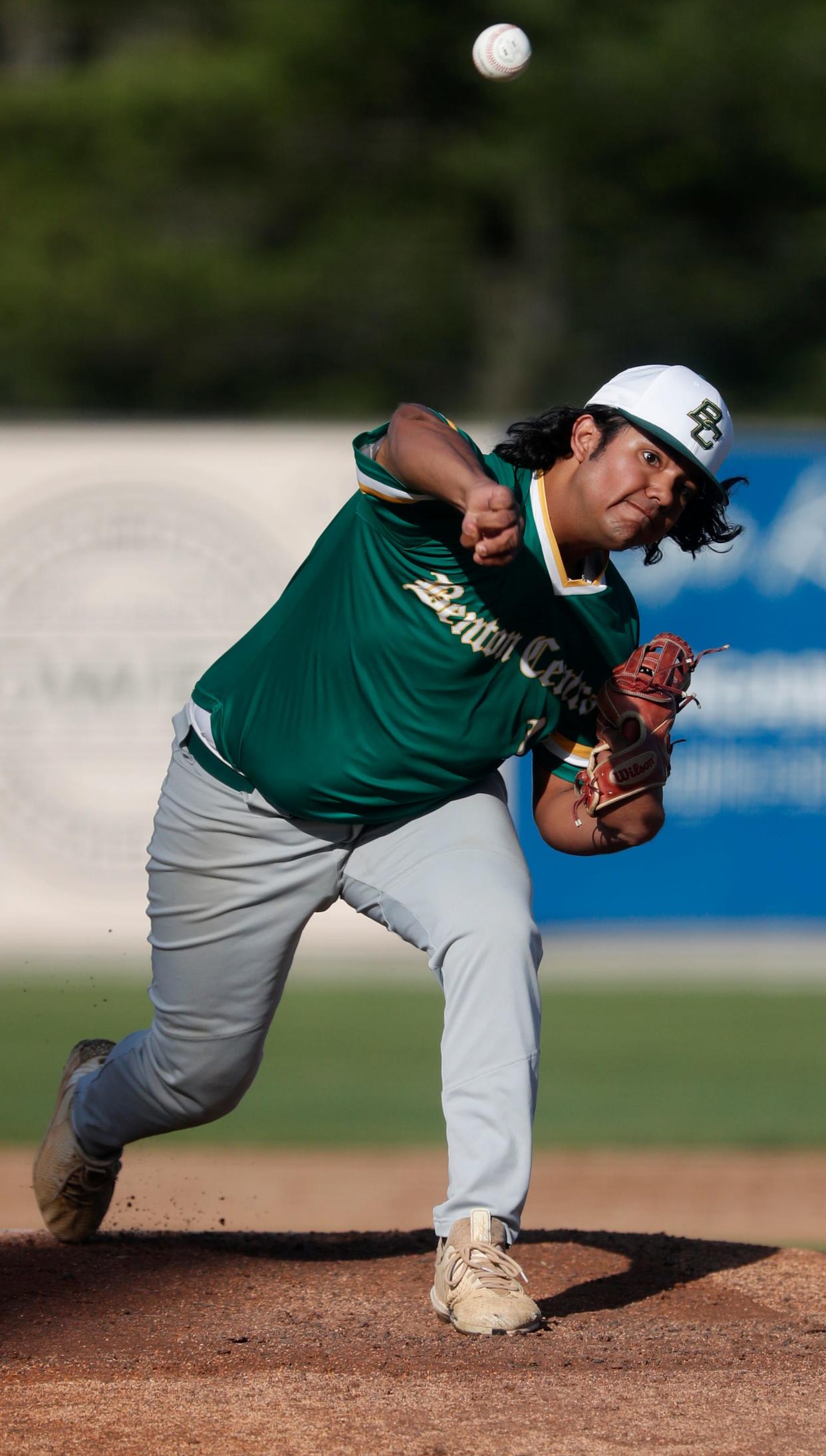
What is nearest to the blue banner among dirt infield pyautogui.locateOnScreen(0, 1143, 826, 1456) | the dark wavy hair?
dirt infield pyautogui.locateOnScreen(0, 1143, 826, 1456)

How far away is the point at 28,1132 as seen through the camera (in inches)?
240

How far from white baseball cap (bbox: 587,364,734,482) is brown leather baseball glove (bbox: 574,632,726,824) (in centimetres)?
35

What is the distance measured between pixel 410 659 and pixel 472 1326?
112 centimetres

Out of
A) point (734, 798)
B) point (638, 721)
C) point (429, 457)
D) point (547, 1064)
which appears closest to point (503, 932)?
point (638, 721)

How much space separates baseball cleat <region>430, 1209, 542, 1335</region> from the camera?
2965 millimetres

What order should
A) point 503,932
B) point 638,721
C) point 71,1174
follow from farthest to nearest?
point 71,1174 → point 638,721 → point 503,932

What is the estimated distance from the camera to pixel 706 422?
A: 121 inches

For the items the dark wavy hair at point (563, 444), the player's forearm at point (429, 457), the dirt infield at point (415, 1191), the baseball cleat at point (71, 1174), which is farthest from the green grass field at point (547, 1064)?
the player's forearm at point (429, 457)

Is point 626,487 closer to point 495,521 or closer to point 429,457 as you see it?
point 429,457

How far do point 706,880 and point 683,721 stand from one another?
0.81 m

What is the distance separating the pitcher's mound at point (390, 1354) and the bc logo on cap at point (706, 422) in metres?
1.52

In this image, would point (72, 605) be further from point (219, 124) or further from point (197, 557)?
point (219, 124)

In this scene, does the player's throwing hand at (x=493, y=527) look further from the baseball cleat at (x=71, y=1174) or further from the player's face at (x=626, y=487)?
the baseball cleat at (x=71, y=1174)

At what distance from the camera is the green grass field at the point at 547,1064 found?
639 centimetres
